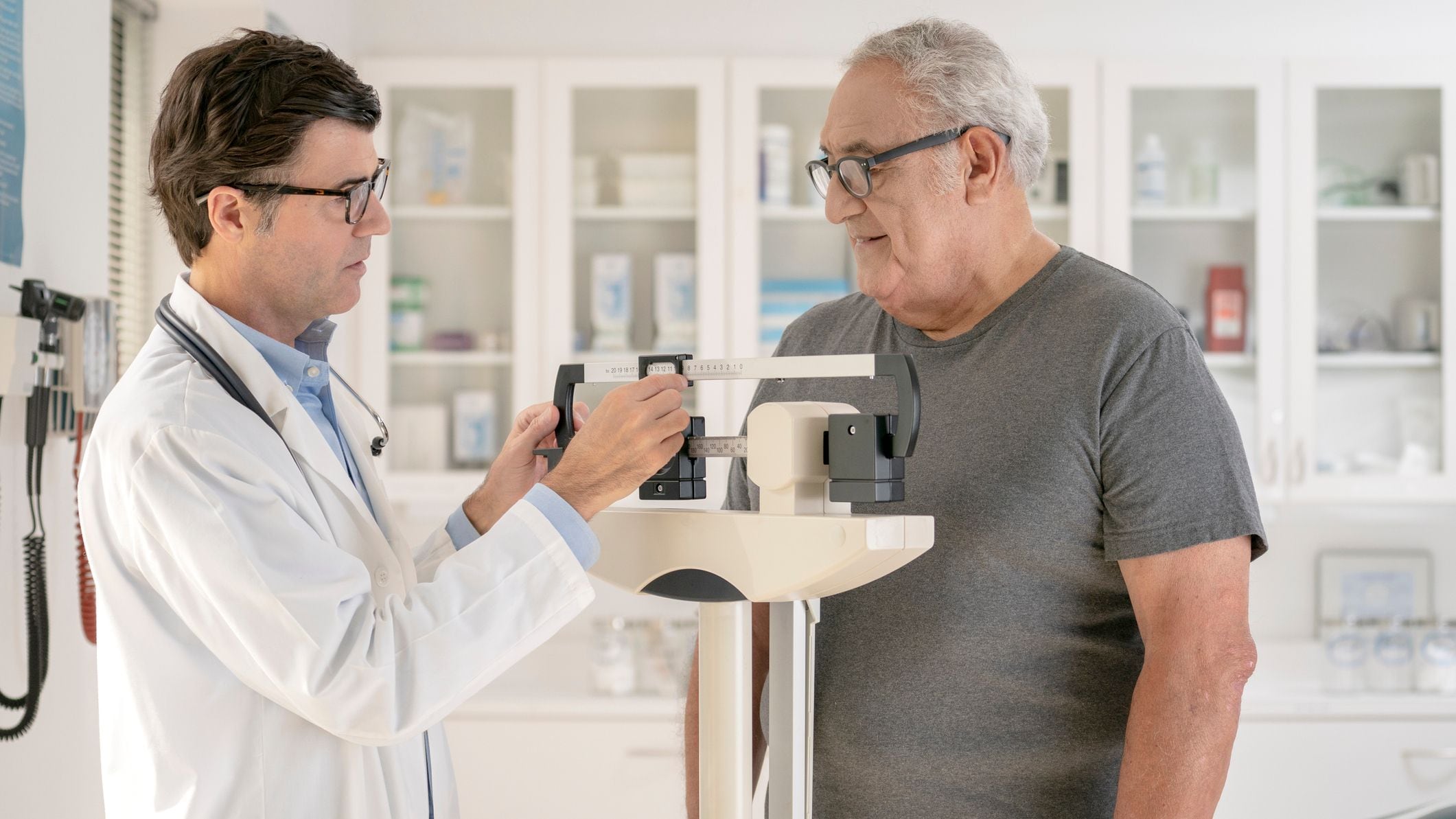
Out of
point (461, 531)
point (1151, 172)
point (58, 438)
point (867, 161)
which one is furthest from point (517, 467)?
point (1151, 172)

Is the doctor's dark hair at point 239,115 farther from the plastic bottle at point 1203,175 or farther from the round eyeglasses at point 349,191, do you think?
the plastic bottle at point 1203,175

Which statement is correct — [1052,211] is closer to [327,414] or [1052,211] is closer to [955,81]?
[955,81]

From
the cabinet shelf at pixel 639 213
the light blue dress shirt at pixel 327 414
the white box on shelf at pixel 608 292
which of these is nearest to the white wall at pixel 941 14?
the cabinet shelf at pixel 639 213

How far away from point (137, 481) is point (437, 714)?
1.02ft

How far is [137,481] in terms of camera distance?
3.20 ft

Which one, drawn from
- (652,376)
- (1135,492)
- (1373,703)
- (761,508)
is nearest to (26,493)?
(652,376)

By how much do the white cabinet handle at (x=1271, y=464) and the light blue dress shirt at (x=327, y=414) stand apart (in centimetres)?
211

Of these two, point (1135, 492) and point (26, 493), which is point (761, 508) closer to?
point (1135, 492)

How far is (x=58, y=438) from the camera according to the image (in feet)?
5.40

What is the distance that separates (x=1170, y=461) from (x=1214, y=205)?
2.02 m

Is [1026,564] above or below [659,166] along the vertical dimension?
below

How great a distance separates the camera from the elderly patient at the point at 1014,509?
3.51 feet

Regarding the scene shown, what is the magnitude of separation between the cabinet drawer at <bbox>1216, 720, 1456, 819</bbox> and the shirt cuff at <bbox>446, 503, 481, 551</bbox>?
6.55 feet

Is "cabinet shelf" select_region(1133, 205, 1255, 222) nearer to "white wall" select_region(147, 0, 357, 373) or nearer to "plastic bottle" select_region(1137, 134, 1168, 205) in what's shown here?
"plastic bottle" select_region(1137, 134, 1168, 205)
